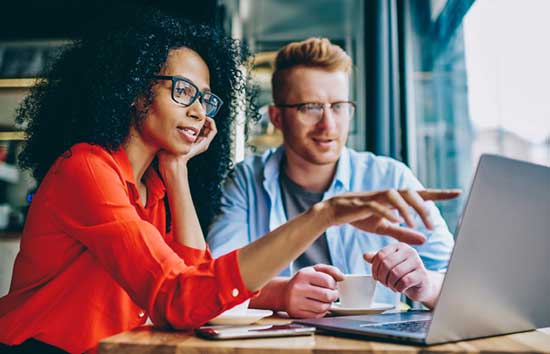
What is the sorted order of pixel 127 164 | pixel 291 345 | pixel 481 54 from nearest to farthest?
pixel 291 345 < pixel 127 164 < pixel 481 54

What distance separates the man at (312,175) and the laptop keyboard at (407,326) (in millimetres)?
777

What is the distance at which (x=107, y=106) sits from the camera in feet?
4.34

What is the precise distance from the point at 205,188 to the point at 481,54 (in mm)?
1210

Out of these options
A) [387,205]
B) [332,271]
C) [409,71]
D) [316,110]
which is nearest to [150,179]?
[332,271]

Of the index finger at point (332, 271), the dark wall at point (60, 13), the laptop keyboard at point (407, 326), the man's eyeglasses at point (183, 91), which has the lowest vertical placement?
the laptop keyboard at point (407, 326)

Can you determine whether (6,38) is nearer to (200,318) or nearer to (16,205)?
(16,205)

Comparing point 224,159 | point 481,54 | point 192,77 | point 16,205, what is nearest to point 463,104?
point 481,54

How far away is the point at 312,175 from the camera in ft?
6.32

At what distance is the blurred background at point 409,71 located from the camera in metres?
1.69

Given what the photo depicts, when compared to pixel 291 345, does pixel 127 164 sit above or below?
above

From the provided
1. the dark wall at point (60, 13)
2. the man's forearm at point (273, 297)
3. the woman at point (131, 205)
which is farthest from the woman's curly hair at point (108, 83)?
the dark wall at point (60, 13)

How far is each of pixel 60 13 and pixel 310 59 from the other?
2113 mm

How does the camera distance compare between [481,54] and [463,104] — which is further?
[463,104]

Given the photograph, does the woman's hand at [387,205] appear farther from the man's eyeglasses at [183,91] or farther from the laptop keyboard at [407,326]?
the man's eyeglasses at [183,91]
